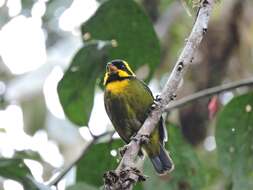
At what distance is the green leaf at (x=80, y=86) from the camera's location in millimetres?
3828

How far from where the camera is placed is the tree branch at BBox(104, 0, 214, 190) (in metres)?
2.14

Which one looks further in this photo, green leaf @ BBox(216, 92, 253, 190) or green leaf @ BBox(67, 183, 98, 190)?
green leaf @ BBox(216, 92, 253, 190)

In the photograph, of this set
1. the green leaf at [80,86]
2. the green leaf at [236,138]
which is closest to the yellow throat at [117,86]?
the green leaf at [80,86]

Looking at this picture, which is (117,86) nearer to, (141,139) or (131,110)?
(131,110)

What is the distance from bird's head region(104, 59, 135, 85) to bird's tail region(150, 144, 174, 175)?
49 centimetres

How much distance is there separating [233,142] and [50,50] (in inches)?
98.4

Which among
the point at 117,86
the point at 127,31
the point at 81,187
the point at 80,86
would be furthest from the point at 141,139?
the point at 127,31

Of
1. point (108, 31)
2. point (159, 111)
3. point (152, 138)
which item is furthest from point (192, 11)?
point (108, 31)

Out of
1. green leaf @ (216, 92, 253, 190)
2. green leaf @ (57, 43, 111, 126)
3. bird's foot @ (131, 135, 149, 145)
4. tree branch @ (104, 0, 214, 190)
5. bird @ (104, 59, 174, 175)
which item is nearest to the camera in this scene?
tree branch @ (104, 0, 214, 190)

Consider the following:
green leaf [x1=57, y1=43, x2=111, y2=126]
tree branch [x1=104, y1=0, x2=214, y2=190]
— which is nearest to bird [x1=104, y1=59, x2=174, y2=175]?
green leaf [x1=57, y1=43, x2=111, y2=126]

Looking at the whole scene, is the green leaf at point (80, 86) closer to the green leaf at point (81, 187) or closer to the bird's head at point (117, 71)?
the bird's head at point (117, 71)

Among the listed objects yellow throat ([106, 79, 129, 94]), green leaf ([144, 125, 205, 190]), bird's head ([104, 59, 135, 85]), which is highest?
bird's head ([104, 59, 135, 85])

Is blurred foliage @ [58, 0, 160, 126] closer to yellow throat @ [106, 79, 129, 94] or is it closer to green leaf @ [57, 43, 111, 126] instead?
green leaf @ [57, 43, 111, 126]

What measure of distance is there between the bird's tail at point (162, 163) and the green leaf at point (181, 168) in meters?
0.22
